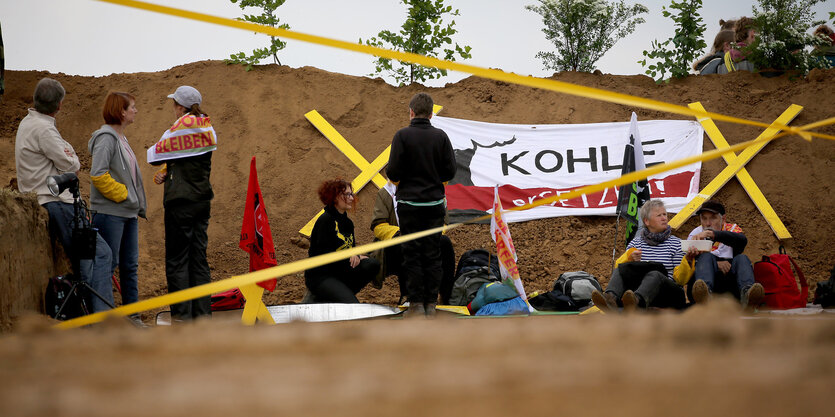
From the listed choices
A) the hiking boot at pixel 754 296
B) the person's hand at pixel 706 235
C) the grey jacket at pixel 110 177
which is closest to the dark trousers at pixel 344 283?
the grey jacket at pixel 110 177

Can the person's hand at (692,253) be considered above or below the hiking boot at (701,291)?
above

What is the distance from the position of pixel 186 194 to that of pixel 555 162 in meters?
5.04

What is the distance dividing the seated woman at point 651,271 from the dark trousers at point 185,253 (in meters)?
2.66

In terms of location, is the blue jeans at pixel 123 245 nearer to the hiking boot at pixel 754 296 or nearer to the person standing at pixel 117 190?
the person standing at pixel 117 190

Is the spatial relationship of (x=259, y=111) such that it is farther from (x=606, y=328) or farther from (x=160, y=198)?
(x=606, y=328)

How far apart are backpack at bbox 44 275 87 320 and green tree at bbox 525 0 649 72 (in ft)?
27.1

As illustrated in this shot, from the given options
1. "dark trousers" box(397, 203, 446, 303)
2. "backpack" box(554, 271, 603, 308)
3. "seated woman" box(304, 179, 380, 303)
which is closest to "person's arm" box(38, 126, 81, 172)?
"seated woman" box(304, 179, 380, 303)

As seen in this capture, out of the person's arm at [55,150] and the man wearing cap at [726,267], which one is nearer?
the person's arm at [55,150]

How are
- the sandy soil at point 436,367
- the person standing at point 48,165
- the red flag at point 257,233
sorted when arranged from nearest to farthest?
the sandy soil at point 436,367
the person standing at point 48,165
the red flag at point 257,233

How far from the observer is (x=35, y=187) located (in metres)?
4.55

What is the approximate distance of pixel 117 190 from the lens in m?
4.61

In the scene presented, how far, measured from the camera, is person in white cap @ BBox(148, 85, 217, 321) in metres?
4.74

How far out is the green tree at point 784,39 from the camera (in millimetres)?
9859

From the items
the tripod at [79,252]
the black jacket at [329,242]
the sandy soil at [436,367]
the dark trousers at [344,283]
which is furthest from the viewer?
the black jacket at [329,242]
